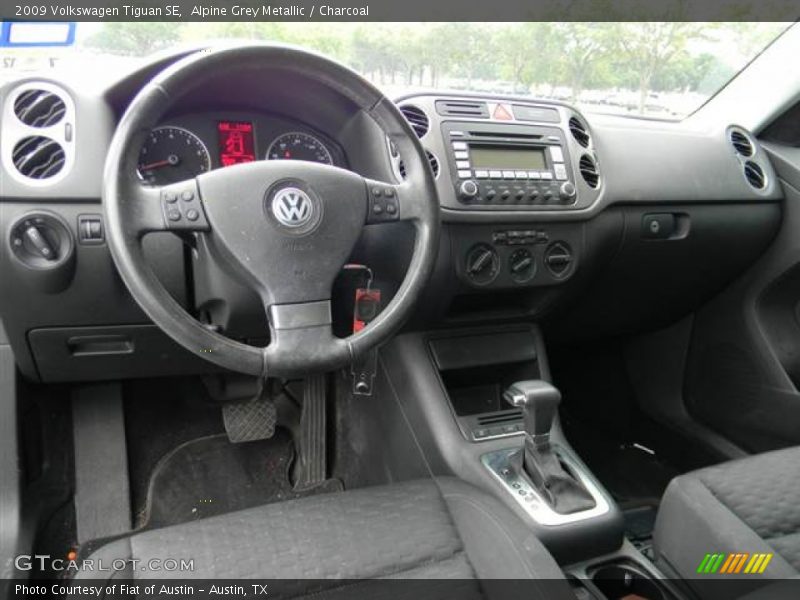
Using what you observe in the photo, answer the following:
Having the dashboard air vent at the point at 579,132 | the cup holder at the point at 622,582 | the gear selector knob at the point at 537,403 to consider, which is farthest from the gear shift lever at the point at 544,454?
the dashboard air vent at the point at 579,132

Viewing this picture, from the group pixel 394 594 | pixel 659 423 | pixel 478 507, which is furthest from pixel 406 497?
pixel 659 423

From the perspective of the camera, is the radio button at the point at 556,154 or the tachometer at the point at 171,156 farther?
the radio button at the point at 556,154

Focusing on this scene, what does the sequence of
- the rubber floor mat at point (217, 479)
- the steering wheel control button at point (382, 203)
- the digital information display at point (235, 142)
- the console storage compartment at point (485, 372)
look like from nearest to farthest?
the steering wheel control button at point (382, 203) → the digital information display at point (235, 142) → the console storage compartment at point (485, 372) → the rubber floor mat at point (217, 479)

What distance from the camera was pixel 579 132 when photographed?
1763 millimetres

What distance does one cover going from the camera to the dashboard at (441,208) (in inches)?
51.2

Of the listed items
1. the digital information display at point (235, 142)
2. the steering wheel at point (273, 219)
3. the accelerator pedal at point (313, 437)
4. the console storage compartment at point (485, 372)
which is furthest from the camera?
the accelerator pedal at point (313, 437)

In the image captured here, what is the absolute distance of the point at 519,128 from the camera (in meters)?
1.67

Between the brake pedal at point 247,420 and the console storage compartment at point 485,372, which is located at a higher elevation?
the console storage compartment at point 485,372

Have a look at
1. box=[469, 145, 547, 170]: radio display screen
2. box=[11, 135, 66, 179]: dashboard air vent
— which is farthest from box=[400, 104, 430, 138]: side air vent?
box=[11, 135, 66, 179]: dashboard air vent

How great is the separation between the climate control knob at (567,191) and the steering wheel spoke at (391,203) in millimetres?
566

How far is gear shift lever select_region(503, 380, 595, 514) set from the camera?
1387mm

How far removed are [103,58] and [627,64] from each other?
1392 millimetres

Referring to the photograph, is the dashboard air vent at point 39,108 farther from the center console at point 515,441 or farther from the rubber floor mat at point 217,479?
the rubber floor mat at point 217,479

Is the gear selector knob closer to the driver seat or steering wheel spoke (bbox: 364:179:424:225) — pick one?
the driver seat
